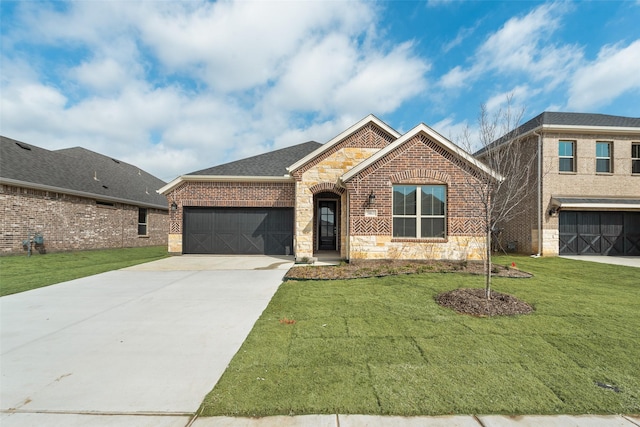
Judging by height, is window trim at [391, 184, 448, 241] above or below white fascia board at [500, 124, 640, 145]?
below

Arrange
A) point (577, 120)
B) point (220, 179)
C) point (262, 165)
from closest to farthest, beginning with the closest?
point (220, 179), point (577, 120), point (262, 165)

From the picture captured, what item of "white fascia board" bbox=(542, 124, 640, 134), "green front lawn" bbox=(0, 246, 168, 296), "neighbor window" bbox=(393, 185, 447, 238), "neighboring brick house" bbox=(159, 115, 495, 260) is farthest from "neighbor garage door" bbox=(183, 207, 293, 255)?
"white fascia board" bbox=(542, 124, 640, 134)

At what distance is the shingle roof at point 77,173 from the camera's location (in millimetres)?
13016

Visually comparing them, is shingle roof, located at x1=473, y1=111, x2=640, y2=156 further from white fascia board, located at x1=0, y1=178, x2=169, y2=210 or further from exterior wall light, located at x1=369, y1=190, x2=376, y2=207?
white fascia board, located at x1=0, y1=178, x2=169, y2=210

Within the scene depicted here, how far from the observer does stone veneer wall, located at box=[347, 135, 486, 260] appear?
9.38 meters

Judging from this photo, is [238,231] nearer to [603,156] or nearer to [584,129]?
[584,129]

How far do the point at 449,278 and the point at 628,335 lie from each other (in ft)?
12.0

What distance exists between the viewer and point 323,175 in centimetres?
1129

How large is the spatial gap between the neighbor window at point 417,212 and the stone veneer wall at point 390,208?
0.21 m

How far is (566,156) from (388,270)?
11942 millimetres

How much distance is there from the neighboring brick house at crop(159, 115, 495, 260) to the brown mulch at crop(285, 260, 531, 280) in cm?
53

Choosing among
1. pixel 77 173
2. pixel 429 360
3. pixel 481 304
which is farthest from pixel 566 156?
pixel 77 173

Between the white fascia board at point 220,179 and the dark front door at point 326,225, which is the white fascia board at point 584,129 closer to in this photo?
the dark front door at point 326,225

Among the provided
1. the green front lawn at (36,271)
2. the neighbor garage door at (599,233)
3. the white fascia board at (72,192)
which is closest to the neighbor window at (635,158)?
the neighbor garage door at (599,233)
